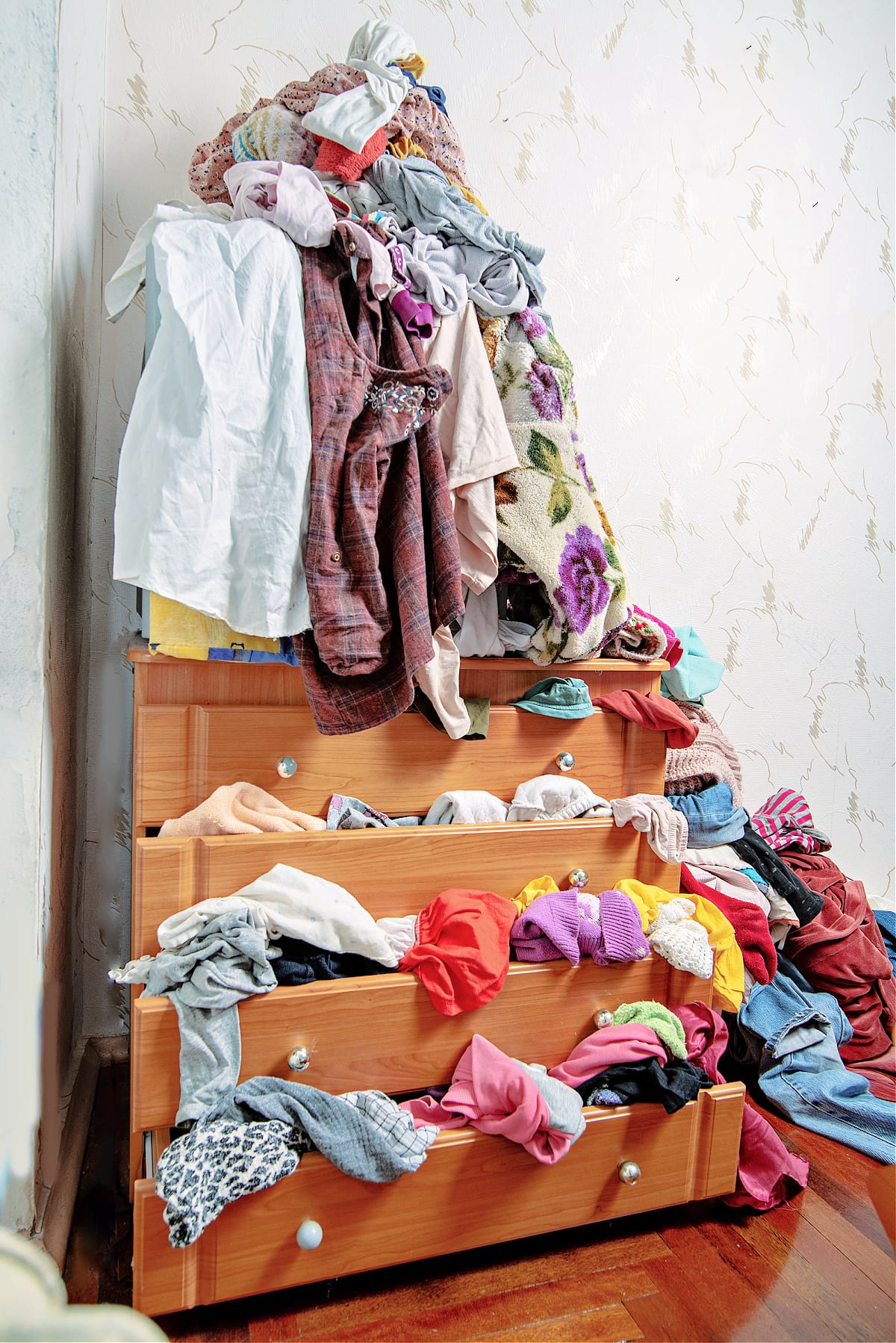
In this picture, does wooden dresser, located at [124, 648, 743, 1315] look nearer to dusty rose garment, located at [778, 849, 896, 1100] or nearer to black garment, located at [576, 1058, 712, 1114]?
black garment, located at [576, 1058, 712, 1114]

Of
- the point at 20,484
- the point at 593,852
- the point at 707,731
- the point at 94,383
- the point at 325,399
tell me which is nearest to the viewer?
the point at 20,484

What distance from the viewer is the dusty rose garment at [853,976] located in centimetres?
169

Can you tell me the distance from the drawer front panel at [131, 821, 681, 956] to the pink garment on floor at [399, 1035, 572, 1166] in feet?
0.73

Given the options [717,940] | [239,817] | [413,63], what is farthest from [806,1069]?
[413,63]

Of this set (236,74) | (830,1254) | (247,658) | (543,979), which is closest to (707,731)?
(543,979)

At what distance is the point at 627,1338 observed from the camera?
3.22ft

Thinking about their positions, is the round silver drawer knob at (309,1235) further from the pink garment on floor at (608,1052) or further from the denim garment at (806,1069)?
the denim garment at (806,1069)

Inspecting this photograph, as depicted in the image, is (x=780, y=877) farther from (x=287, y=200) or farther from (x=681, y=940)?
(x=287, y=200)

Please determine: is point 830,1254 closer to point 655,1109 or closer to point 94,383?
point 655,1109

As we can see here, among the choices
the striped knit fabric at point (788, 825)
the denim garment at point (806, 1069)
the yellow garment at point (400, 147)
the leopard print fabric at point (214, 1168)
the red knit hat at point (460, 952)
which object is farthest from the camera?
→ the striped knit fabric at point (788, 825)

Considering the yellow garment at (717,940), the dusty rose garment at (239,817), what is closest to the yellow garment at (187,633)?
the dusty rose garment at (239,817)

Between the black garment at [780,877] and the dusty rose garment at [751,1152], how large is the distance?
47cm

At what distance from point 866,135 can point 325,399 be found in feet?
6.58

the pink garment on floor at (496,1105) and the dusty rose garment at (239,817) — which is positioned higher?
the dusty rose garment at (239,817)
